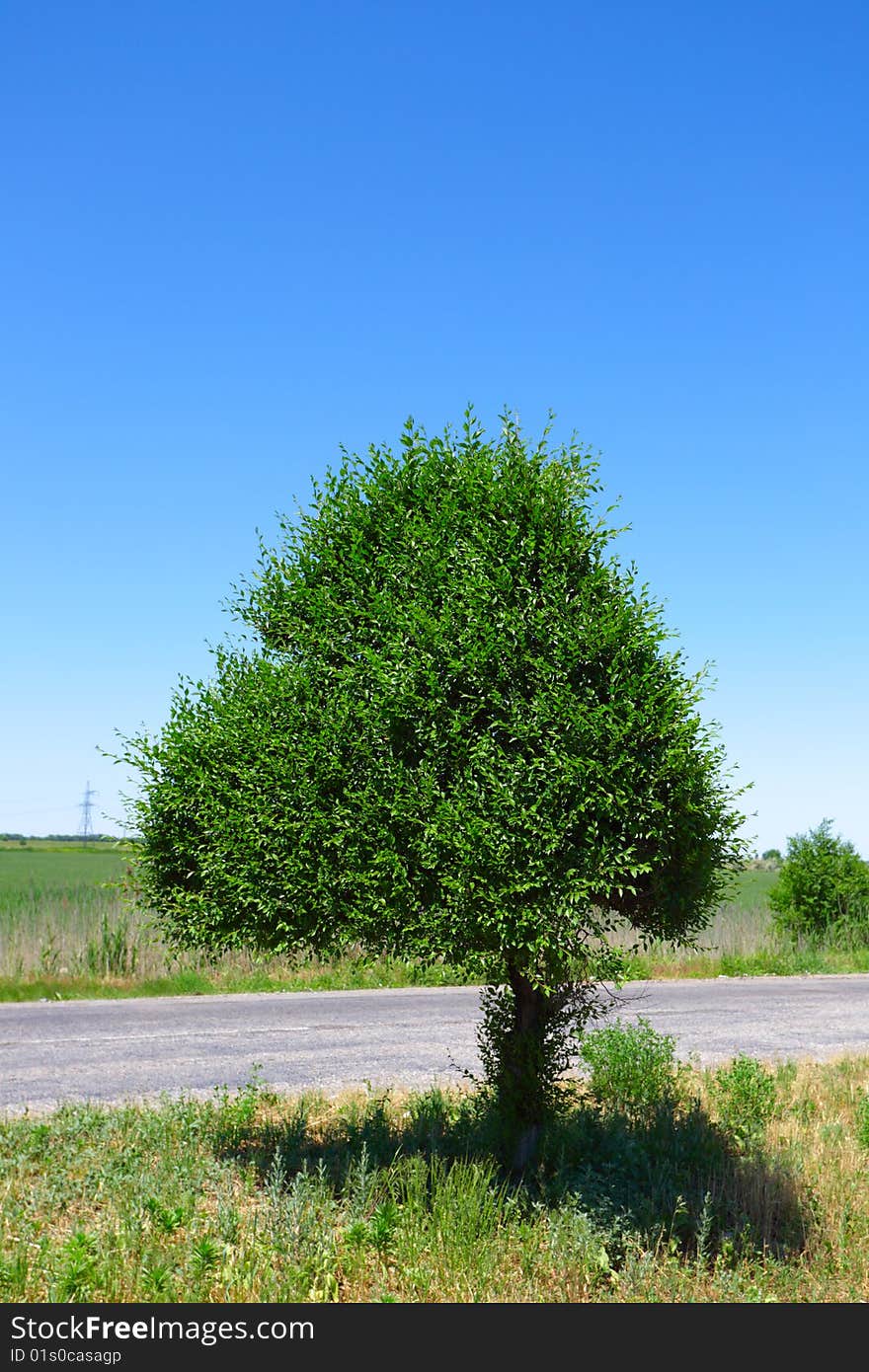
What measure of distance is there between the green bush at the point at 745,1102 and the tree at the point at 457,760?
10.2ft

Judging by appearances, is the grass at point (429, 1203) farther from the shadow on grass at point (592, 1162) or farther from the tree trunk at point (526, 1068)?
the tree trunk at point (526, 1068)

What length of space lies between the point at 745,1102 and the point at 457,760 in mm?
6602

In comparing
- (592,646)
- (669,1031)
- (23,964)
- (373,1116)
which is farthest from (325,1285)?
(23,964)

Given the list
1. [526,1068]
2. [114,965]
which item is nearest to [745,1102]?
[526,1068]

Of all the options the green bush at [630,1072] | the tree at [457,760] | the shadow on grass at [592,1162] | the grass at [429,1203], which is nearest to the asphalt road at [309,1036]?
the shadow on grass at [592,1162]

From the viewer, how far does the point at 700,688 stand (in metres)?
8.04

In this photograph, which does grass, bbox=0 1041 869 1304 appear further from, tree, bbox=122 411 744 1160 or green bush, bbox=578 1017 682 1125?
tree, bbox=122 411 744 1160

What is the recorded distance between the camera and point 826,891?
104 feet

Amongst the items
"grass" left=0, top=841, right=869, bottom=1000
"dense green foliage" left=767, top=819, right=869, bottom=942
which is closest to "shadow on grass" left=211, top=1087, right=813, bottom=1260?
"grass" left=0, top=841, right=869, bottom=1000

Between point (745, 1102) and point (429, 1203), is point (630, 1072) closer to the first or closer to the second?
point (745, 1102)

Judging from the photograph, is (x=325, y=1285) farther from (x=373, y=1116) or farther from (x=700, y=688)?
(x=700, y=688)

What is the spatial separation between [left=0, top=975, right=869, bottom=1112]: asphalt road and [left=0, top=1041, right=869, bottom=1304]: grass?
1.61m

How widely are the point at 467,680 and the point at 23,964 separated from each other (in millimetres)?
17563

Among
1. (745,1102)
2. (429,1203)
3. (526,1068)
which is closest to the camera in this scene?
(429,1203)
